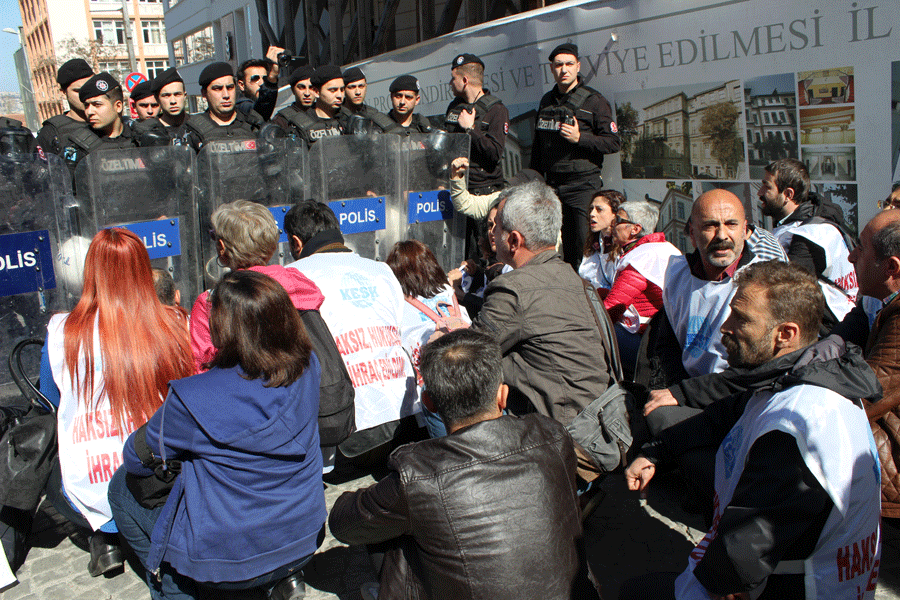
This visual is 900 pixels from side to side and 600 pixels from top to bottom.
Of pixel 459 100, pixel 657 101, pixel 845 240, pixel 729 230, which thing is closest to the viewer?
pixel 729 230

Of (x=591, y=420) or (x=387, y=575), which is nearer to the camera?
(x=387, y=575)

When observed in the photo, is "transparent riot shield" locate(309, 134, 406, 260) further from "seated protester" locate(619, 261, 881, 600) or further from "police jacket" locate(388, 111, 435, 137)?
"seated protester" locate(619, 261, 881, 600)

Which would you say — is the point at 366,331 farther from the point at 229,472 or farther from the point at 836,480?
the point at 836,480

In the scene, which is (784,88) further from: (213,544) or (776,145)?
(213,544)

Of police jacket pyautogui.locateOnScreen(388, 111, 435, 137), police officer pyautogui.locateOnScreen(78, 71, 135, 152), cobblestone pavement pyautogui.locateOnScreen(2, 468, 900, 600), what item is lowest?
cobblestone pavement pyautogui.locateOnScreen(2, 468, 900, 600)

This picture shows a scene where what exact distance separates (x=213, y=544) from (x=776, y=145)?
439cm

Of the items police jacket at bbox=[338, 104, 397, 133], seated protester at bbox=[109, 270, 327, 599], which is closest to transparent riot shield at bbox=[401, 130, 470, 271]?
police jacket at bbox=[338, 104, 397, 133]

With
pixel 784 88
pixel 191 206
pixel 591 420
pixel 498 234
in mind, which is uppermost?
pixel 784 88

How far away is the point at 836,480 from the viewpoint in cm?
161

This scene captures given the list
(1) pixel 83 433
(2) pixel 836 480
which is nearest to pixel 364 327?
(1) pixel 83 433

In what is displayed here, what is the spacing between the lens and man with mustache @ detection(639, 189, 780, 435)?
2.94m

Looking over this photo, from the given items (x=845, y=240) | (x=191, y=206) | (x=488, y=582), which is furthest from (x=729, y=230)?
(x=191, y=206)

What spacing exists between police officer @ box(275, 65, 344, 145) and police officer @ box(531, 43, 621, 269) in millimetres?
1778

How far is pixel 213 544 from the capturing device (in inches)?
88.5
